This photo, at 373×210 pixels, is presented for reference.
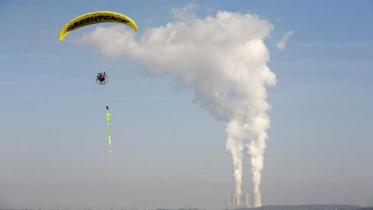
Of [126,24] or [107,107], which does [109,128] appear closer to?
[107,107]

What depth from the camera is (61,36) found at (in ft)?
332

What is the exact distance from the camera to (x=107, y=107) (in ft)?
310

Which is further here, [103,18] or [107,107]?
[103,18]

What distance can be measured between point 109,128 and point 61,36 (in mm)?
21985

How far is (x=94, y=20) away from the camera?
102 m

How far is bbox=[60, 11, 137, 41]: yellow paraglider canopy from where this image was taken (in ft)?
324

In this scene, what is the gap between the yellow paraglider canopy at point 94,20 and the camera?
98812mm

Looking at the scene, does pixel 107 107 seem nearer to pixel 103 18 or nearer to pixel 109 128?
pixel 109 128

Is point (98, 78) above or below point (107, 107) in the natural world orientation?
above

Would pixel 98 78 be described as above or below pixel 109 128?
above

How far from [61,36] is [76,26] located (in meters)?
3.72

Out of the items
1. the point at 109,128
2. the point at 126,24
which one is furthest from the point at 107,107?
the point at 126,24

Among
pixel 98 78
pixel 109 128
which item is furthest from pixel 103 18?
pixel 109 128

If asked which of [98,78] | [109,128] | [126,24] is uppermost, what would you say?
[126,24]
